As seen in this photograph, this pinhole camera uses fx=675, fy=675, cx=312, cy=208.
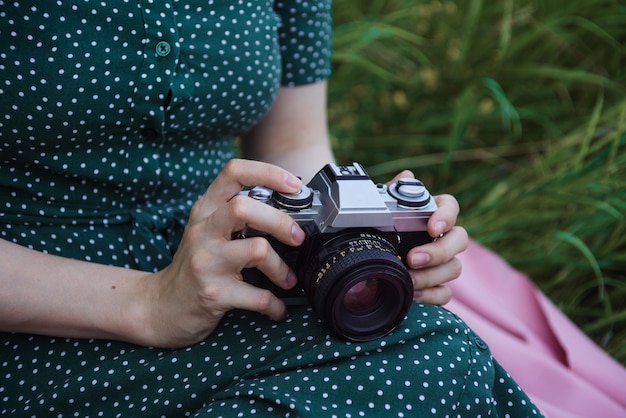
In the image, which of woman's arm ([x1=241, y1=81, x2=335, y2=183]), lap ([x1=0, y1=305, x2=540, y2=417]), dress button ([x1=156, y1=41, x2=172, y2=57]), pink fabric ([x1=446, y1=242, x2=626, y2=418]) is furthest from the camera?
woman's arm ([x1=241, y1=81, x2=335, y2=183])

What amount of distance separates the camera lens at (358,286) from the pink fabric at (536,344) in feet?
1.06

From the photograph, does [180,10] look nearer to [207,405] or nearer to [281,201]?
[281,201]

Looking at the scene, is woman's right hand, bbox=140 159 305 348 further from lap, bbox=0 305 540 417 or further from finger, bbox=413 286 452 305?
finger, bbox=413 286 452 305

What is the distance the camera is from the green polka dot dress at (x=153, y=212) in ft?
2.20

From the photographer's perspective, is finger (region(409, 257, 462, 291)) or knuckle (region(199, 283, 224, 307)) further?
finger (region(409, 257, 462, 291))

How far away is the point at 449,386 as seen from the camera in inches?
26.4

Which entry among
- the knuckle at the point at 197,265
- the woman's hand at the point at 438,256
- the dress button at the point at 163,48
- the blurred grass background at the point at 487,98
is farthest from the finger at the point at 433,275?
the blurred grass background at the point at 487,98

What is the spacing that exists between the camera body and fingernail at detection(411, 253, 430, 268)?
0.06 ft

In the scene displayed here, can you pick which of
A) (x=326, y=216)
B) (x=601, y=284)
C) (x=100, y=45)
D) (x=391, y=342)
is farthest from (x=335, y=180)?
(x=601, y=284)

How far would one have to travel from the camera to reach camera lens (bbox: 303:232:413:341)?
68 cm

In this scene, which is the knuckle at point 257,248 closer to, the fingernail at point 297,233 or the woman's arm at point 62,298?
the fingernail at point 297,233

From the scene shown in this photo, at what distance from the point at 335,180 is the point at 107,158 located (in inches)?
11.1

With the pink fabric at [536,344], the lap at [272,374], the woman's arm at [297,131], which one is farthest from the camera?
the woman's arm at [297,131]

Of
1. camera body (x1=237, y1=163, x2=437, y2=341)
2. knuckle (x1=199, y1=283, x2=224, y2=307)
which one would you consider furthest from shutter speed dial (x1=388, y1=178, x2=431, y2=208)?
knuckle (x1=199, y1=283, x2=224, y2=307)
